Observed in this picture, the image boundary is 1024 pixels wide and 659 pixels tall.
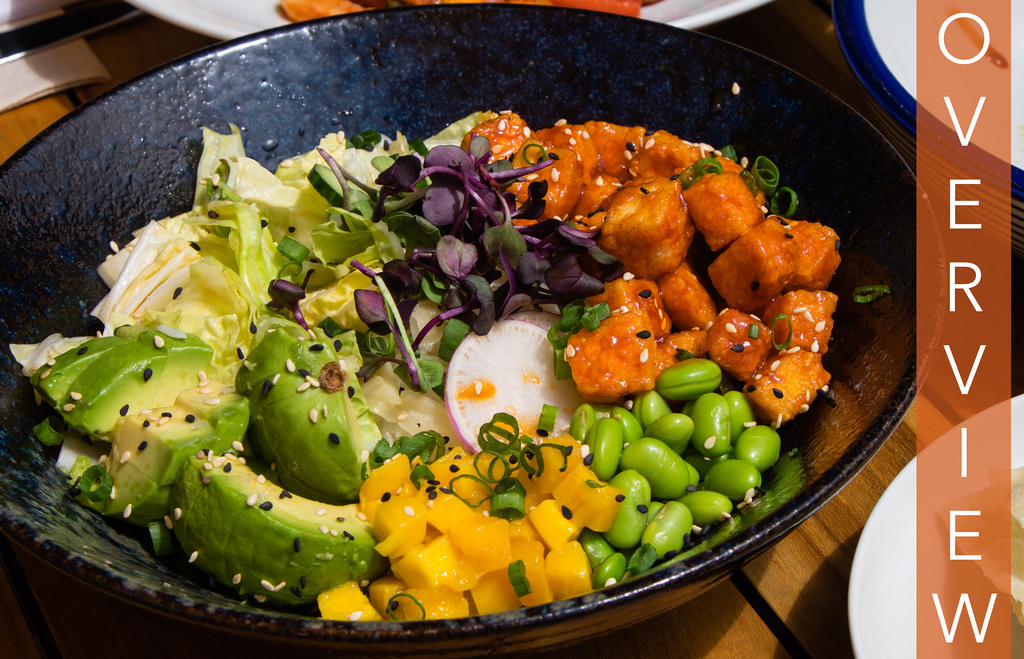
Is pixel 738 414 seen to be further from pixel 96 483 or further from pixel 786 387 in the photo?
pixel 96 483

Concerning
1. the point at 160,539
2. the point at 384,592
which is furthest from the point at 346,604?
the point at 160,539

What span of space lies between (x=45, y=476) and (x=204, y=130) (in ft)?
3.25

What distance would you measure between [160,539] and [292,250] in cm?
75

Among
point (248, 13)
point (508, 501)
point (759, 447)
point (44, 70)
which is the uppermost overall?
point (44, 70)

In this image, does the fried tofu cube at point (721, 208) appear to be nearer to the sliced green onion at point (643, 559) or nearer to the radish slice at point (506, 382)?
the radish slice at point (506, 382)

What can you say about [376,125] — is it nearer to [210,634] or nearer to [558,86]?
[558,86]

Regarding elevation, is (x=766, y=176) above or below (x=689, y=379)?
above

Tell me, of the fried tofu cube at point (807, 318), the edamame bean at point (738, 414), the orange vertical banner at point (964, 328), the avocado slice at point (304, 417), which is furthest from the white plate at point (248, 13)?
the avocado slice at point (304, 417)

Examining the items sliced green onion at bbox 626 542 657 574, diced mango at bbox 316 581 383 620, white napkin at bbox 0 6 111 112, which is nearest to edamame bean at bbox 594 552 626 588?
sliced green onion at bbox 626 542 657 574

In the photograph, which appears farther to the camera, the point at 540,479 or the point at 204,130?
the point at 204,130

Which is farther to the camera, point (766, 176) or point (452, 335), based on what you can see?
point (766, 176)

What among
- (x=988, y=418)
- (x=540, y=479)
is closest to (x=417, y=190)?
(x=540, y=479)

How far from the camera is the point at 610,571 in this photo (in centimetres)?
144

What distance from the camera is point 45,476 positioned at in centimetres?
158
